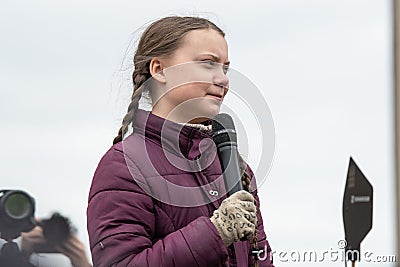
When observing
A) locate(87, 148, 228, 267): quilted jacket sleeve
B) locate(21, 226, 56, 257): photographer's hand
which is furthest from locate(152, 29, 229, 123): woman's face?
locate(21, 226, 56, 257): photographer's hand

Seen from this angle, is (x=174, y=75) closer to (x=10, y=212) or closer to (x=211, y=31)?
(x=211, y=31)

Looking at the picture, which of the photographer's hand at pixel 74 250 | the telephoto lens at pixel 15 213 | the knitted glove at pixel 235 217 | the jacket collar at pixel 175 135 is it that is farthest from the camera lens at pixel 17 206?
the knitted glove at pixel 235 217

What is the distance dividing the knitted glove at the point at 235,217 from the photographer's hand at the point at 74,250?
0.22 metres

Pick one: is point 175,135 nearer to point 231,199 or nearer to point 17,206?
point 231,199

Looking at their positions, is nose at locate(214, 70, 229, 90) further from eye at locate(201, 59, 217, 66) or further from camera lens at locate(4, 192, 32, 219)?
camera lens at locate(4, 192, 32, 219)

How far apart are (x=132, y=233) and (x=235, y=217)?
0.13 meters

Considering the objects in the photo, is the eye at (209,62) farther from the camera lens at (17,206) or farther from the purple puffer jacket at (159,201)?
the camera lens at (17,206)

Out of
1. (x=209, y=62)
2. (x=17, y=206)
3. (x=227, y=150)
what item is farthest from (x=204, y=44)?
(x=17, y=206)

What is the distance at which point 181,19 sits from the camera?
143 cm

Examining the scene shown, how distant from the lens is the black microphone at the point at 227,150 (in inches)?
50.9

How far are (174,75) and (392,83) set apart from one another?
1265 mm

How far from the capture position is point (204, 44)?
4.45 feet

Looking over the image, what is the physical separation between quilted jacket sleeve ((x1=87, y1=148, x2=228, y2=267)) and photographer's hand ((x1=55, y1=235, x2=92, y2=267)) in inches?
4.1

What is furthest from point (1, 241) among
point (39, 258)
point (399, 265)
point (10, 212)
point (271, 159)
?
point (399, 265)
